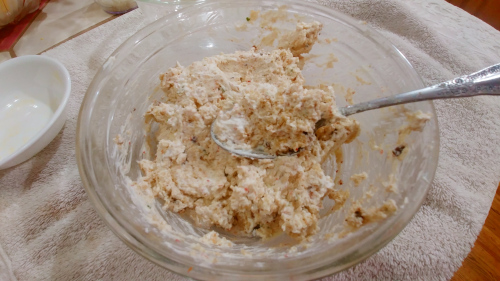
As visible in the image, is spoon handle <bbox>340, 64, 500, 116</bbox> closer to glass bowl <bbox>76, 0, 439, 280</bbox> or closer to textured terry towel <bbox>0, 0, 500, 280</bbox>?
glass bowl <bbox>76, 0, 439, 280</bbox>

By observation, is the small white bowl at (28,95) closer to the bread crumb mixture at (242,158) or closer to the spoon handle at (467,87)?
the bread crumb mixture at (242,158)

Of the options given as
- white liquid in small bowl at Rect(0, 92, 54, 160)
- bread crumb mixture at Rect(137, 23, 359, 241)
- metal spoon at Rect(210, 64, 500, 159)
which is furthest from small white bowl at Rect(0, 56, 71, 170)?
metal spoon at Rect(210, 64, 500, 159)

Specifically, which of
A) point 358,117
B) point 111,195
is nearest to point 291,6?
point 358,117

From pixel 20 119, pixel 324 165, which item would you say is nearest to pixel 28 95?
pixel 20 119

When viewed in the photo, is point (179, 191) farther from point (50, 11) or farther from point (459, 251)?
point (50, 11)

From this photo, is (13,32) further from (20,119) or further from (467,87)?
(467,87)

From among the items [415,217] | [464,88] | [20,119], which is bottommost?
[20,119]
